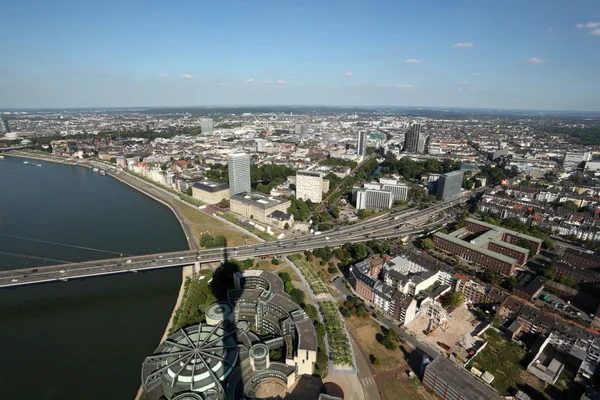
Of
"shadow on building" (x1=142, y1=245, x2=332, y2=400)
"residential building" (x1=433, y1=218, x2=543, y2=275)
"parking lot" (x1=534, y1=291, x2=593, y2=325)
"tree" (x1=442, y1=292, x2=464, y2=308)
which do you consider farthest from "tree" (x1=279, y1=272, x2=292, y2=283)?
"parking lot" (x1=534, y1=291, x2=593, y2=325)

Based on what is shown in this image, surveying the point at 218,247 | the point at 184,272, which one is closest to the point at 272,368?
the point at 184,272

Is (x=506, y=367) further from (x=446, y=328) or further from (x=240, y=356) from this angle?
(x=240, y=356)

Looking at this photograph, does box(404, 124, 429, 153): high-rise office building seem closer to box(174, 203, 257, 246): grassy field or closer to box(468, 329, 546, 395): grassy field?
box(174, 203, 257, 246): grassy field

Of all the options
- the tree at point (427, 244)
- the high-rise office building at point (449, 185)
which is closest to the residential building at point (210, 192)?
the tree at point (427, 244)

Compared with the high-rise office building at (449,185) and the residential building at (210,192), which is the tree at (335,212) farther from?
the high-rise office building at (449,185)

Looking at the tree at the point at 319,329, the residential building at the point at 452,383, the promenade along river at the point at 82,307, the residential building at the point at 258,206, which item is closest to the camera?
the residential building at the point at 452,383

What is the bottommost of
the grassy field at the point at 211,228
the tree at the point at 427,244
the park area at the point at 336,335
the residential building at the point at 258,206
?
the park area at the point at 336,335
